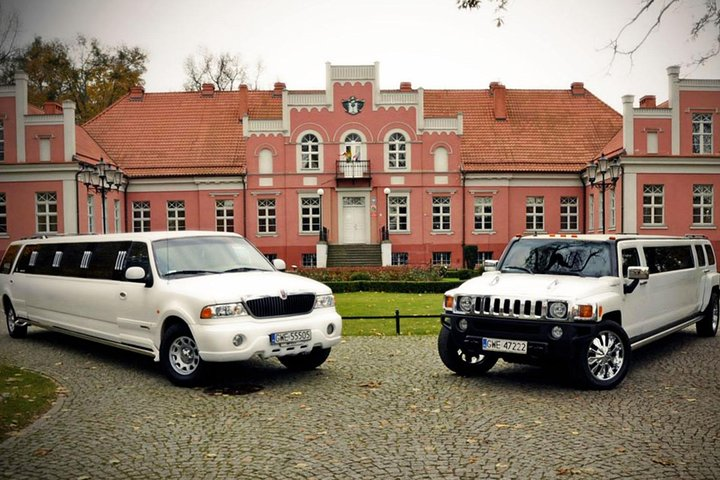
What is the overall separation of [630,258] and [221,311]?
5622 mm

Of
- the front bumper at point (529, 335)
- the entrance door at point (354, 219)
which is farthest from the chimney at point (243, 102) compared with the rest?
the front bumper at point (529, 335)

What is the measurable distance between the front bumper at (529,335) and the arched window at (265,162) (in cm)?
2967

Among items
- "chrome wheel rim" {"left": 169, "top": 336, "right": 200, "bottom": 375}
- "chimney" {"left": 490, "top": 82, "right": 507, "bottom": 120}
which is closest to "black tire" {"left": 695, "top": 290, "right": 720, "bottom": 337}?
"chrome wheel rim" {"left": 169, "top": 336, "right": 200, "bottom": 375}

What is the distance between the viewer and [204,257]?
31.2ft

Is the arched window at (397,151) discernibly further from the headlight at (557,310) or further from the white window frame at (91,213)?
the headlight at (557,310)

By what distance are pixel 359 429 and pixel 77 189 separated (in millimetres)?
29555

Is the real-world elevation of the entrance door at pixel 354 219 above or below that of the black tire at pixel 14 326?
above

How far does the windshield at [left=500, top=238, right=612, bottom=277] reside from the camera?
886 cm

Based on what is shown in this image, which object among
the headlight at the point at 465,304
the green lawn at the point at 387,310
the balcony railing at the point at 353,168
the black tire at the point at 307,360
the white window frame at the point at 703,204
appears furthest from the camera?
the balcony railing at the point at 353,168

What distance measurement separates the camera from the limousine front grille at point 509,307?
25.8ft

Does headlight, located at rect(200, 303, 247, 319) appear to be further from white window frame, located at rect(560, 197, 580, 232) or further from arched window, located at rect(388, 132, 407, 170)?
white window frame, located at rect(560, 197, 580, 232)

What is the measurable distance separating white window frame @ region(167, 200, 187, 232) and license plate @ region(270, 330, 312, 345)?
100 feet

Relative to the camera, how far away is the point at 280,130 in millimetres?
36750

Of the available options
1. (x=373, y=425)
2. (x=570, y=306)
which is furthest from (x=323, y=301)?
(x=570, y=306)
